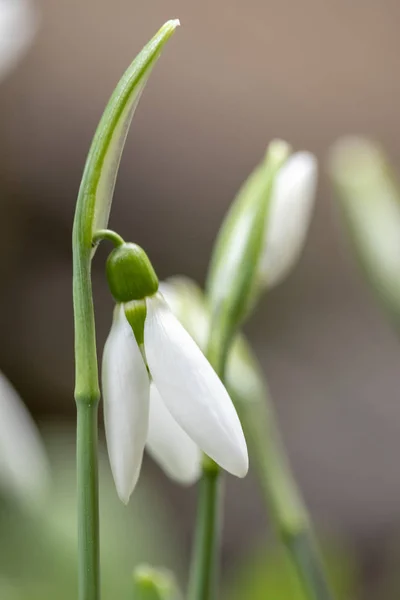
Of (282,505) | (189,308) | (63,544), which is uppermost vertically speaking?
(189,308)

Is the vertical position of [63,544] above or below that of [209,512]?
below

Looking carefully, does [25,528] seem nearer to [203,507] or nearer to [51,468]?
[51,468]

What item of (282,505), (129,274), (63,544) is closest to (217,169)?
(63,544)

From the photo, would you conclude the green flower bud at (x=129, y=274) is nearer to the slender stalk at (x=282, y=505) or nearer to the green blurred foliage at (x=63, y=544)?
the slender stalk at (x=282, y=505)

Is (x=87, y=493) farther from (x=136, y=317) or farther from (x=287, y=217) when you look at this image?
(x=287, y=217)

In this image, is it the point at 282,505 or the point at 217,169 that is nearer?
the point at 282,505

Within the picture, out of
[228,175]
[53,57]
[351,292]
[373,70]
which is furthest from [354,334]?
[53,57]
